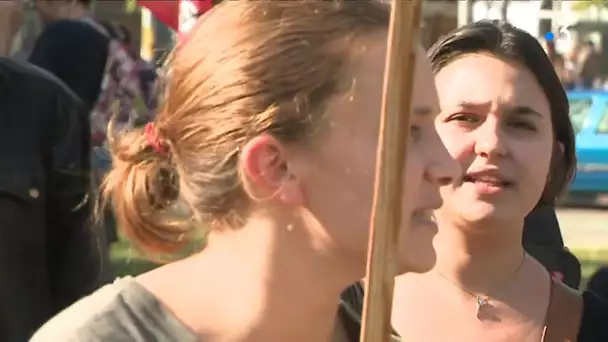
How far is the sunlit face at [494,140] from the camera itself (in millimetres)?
2123

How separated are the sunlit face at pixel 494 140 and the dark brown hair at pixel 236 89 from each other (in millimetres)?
535

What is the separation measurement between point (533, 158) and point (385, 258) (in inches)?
39.5

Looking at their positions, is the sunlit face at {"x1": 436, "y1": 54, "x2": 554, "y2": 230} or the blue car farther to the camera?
the blue car

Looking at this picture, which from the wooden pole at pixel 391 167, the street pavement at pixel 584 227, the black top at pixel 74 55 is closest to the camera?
the wooden pole at pixel 391 167

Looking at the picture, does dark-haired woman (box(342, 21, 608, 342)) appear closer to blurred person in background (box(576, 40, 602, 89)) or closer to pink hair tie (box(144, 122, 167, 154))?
pink hair tie (box(144, 122, 167, 154))

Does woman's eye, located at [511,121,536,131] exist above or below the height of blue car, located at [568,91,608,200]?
above

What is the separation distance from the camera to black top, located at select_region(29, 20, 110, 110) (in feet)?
16.7

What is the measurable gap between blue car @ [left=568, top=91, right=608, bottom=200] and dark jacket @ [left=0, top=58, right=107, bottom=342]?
9720 millimetres

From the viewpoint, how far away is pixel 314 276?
1.58m

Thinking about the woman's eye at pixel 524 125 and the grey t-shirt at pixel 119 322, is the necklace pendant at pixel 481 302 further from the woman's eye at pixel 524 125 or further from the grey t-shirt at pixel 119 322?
the grey t-shirt at pixel 119 322

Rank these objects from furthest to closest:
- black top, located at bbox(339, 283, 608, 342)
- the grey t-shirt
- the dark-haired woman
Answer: the dark-haired woman, black top, located at bbox(339, 283, 608, 342), the grey t-shirt

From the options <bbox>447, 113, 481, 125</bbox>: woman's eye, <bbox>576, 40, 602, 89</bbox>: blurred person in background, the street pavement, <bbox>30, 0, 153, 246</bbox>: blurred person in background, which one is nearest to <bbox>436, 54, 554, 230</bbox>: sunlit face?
<bbox>447, 113, 481, 125</bbox>: woman's eye

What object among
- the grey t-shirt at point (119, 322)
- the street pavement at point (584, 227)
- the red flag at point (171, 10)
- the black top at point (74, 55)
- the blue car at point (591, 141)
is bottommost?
the street pavement at point (584, 227)

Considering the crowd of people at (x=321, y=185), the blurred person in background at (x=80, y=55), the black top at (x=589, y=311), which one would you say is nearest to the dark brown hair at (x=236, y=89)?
the crowd of people at (x=321, y=185)
